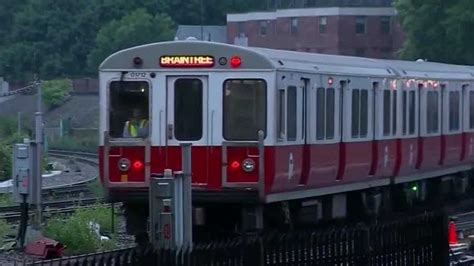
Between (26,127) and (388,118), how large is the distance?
3894 cm

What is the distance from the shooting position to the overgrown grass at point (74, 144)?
57.5 m

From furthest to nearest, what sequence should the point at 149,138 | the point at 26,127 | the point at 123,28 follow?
1. the point at 123,28
2. the point at 26,127
3. the point at 149,138

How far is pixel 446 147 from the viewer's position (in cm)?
2803

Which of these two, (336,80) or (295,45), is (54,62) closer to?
(295,45)

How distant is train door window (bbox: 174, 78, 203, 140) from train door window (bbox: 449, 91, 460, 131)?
11178 millimetres

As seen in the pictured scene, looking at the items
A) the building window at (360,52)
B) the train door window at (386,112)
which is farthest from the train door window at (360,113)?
the building window at (360,52)

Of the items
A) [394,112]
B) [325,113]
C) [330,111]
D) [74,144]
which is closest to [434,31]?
[74,144]

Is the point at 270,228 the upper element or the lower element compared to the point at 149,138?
lower

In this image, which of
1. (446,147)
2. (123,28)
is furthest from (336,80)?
(123,28)

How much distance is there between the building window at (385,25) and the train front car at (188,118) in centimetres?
A: 5308

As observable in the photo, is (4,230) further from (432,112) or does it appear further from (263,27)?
(263,27)

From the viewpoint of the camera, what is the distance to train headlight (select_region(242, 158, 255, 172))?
1794 cm

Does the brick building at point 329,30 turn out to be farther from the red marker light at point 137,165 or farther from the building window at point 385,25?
the red marker light at point 137,165

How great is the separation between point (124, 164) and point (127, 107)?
0.76m
